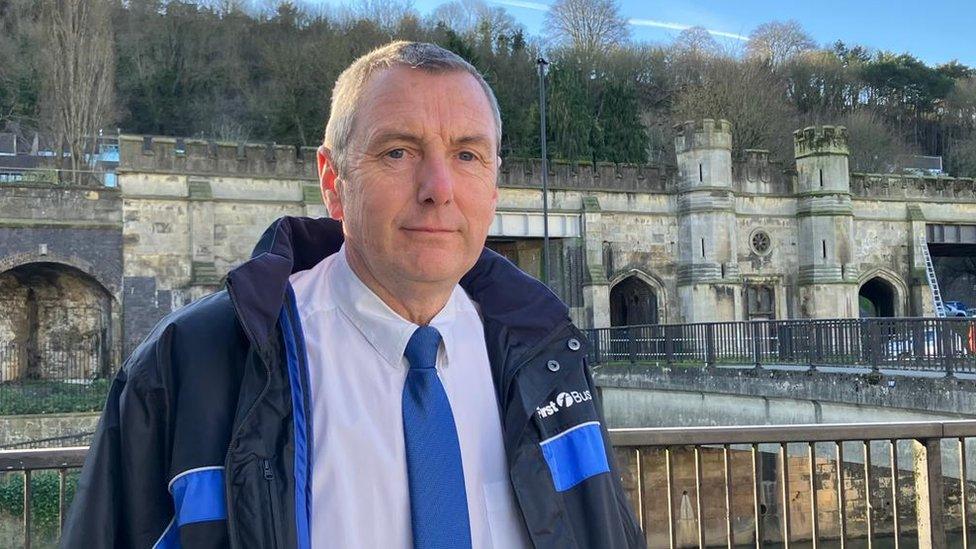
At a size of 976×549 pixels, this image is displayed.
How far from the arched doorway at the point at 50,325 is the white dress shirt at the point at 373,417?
73.0 ft

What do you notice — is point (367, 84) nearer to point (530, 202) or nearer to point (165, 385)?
point (165, 385)

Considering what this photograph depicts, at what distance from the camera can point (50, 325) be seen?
22578 mm

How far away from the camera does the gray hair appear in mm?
1717

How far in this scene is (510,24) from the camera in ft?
188

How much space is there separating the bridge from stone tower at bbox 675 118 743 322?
6574mm

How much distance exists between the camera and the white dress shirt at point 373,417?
5.25 feet

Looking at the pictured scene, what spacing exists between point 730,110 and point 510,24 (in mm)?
18460

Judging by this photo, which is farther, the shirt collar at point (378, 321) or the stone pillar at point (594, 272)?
the stone pillar at point (594, 272)

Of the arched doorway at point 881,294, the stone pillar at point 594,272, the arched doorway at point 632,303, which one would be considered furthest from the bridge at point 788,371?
the arched doorway at point 881,294

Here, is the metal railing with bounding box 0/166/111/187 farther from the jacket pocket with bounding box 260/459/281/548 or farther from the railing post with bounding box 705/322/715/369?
the jacket pocket with bounding box 260/459/281/548

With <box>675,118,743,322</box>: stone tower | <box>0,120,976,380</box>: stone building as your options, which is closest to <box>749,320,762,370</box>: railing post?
<box>0,120,976,380</box>: stone building

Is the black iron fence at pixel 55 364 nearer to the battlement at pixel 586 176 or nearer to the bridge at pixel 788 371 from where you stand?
the battlement at pixel 586 176

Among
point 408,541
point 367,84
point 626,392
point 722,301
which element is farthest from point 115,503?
point 722,301

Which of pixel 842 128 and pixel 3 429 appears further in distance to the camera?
pixel 842 128
